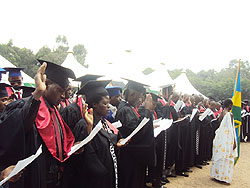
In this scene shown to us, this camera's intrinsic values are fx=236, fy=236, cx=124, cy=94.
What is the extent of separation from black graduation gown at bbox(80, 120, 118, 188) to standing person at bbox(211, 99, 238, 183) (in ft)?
13.9

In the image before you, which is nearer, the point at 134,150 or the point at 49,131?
the point at 49,131

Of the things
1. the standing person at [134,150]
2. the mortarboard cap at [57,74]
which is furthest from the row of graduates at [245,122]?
the mortarboard cap at [57,74]

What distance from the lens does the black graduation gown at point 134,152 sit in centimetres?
323

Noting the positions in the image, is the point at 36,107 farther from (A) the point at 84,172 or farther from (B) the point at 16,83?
(B) the point at 16,83

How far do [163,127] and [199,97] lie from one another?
596 centimetres

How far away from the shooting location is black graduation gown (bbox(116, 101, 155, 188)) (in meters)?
3.23

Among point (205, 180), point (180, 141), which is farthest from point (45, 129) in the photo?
point (205, 180)

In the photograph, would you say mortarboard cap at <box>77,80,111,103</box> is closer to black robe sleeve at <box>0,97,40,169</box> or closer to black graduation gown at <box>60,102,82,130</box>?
black graduation gown at <box>60,102,82,130</box>

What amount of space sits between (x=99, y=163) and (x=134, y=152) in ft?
3.02

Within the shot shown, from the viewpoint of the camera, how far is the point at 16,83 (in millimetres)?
4590

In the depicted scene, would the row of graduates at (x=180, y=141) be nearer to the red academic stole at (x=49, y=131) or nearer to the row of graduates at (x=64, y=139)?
the row of graduates at (x=64, y=139)

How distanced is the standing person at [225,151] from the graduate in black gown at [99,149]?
13.3 ft

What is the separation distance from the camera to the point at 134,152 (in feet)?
10.7

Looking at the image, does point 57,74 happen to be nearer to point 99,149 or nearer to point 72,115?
point 72,115
